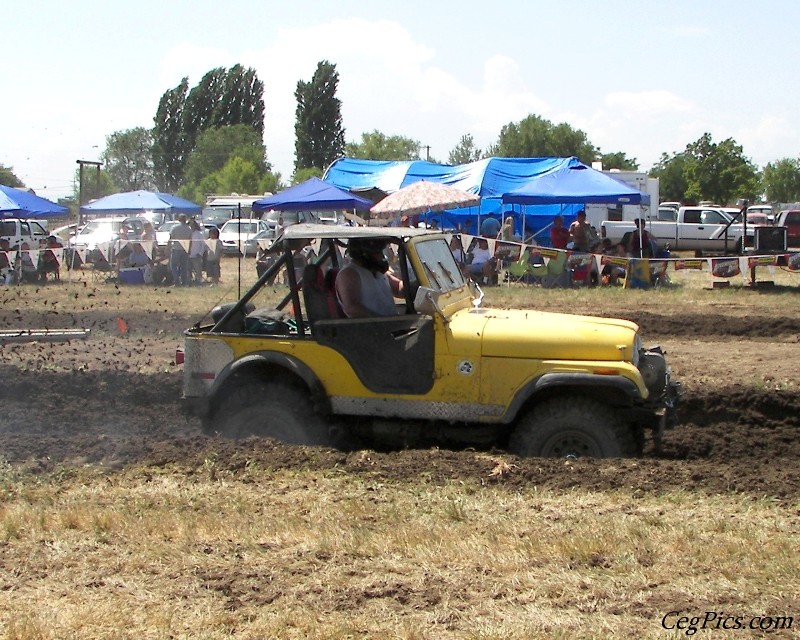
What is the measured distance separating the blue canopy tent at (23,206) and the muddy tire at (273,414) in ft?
66.9

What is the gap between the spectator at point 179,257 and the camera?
886 inches

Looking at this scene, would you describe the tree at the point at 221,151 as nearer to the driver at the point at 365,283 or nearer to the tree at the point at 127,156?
the tree at the point at 127,156

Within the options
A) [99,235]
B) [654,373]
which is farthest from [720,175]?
[654,373]

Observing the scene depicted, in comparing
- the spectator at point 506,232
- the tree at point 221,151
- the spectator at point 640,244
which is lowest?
the spectator at point 640,244

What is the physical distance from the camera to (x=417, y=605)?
15.3ft

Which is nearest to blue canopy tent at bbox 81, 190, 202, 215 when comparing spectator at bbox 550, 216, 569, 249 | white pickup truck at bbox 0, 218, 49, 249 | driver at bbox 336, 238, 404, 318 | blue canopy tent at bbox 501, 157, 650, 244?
white pickup truck at bbox 0, 218, 49, 249

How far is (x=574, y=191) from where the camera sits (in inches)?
902

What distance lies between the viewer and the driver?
285 inches

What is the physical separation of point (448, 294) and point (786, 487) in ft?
8.50

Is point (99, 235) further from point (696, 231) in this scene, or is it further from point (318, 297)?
point (318, 297)

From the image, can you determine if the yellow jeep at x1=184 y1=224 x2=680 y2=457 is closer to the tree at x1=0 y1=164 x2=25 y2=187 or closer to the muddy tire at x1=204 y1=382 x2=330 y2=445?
the muddy tire at x1=204 y1=382 x2=330 y2=445

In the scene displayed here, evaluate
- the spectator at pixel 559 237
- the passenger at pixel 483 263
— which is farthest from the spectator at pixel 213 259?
the spectator at pixel 559 237

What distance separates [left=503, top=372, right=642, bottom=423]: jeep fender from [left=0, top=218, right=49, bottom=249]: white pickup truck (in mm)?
23245

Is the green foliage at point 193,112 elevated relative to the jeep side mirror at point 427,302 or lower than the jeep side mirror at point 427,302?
elevated
